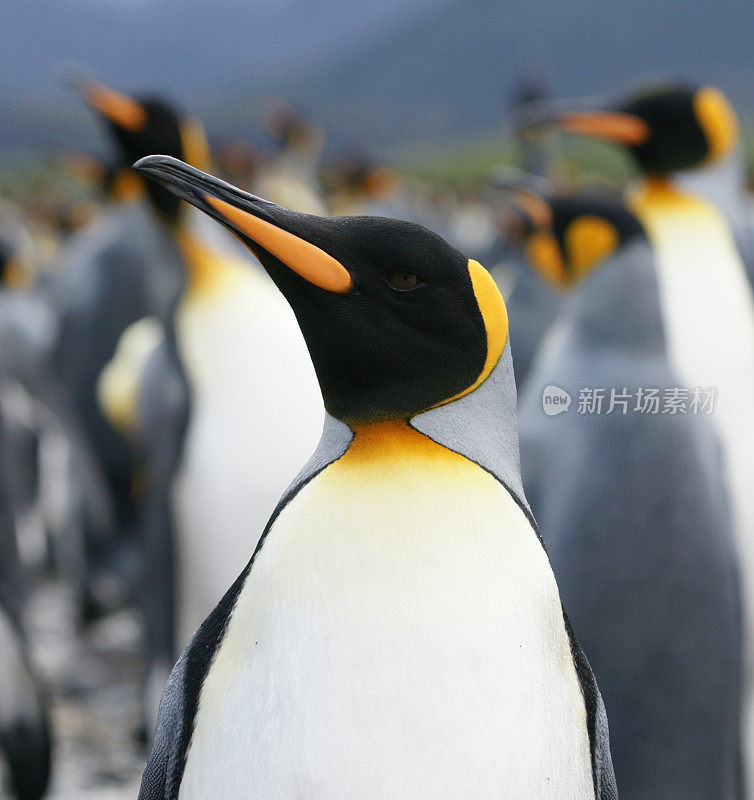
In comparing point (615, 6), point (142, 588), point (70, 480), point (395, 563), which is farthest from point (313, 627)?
point (615, 6)

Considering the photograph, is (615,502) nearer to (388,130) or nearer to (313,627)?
(313,627)

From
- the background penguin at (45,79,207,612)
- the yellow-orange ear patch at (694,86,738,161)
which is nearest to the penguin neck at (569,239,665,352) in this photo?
the yellow-orange ear patch at (694,86,738,161)

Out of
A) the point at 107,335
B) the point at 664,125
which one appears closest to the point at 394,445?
the point at 664,125

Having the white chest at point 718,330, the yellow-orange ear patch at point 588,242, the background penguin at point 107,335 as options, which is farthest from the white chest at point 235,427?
the background penguin at point 107,335

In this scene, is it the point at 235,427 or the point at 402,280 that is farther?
the point at 235,427

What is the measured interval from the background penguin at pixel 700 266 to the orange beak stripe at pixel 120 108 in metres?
1.29

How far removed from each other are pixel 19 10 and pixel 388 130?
2562 inches

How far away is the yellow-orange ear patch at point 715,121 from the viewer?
2682mm

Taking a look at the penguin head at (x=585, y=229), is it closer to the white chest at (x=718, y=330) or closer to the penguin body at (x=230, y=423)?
the white chest at (x=718, y=330)

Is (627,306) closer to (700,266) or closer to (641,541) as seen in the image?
(700,266)

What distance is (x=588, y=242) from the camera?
2236 mm

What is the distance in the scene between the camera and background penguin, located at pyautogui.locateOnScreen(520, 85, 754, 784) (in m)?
2.08

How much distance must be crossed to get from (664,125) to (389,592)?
2.11 metres

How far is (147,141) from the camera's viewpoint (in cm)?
305
